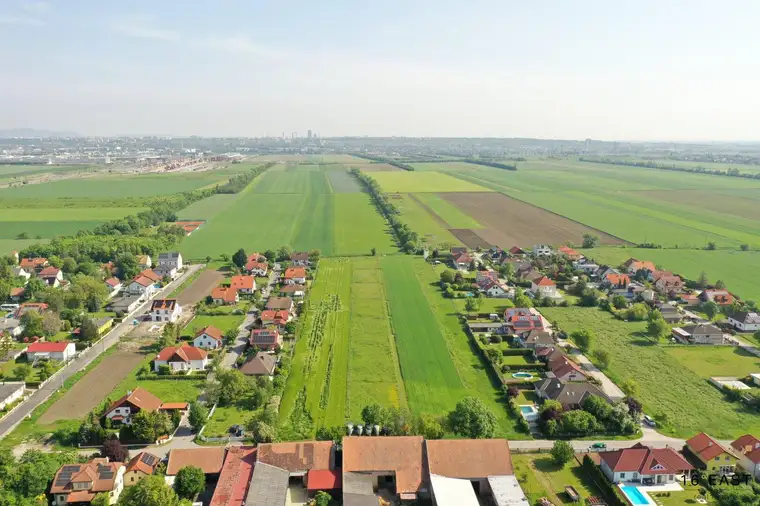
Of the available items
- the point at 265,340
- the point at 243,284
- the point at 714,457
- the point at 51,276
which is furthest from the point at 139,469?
the point at 51,276

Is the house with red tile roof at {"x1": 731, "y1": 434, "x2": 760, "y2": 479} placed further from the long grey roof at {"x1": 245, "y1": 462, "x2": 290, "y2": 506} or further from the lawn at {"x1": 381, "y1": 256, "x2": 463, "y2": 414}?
the long grey roof at {"x1": 245, "y1": 462, "x2": 290, "y2": 506}

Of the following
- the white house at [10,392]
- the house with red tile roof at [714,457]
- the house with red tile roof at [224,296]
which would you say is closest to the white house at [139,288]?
the house with red tile roof at [224,296]

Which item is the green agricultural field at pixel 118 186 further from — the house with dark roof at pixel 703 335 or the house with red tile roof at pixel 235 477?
the house with dark roof at pixel 703 335

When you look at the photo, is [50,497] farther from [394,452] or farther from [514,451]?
[514,451]

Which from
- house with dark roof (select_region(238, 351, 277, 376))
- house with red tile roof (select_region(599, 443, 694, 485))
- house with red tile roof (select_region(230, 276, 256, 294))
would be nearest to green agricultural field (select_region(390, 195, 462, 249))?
house with red tile roof (select_region(230, 276, 256, 294))

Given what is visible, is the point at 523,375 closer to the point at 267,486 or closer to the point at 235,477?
the point at 267,486

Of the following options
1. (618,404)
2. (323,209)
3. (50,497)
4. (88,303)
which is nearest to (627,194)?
(323,209)

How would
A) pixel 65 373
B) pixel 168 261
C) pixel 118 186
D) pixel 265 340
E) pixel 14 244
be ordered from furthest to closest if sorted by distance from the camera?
pixel 118 186 → pixel 14 244 → pixel 168 261 → pixel 265 340 → pixel 65 373
